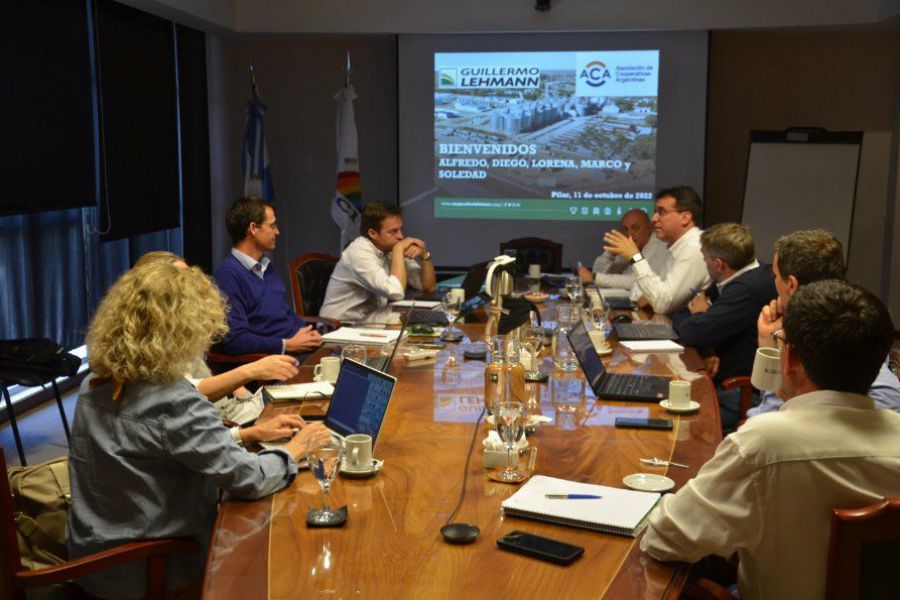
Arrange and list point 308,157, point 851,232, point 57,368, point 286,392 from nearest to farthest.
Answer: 1. point 286,392
2. point 57,368
3. point 851,232
4. point 308,157

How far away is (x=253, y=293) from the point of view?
4.52 metres

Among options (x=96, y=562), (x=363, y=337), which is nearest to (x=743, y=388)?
(x=363, y=337)

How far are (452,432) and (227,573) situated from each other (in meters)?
1.00

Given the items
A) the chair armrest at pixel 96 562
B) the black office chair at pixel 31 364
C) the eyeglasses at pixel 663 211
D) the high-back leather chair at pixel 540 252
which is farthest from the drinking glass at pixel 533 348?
the high-back leather chair at pixel 540 252

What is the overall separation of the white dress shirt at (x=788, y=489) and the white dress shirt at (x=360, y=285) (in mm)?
3389

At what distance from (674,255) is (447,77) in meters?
3.20

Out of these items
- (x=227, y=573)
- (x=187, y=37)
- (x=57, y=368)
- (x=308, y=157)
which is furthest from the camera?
(x=308, y=157)

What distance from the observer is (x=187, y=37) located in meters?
7.52

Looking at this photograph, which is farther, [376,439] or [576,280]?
[576,280]

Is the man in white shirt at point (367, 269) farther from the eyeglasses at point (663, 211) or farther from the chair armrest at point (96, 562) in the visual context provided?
the chair armrest at point (96, 562)

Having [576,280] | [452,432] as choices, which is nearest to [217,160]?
[576,280]

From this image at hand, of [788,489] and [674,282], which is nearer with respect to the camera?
[788,489]

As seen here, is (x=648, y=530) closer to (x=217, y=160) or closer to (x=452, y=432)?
(x=452, y=432)

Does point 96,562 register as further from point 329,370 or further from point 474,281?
point 474,281
